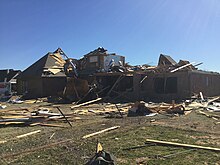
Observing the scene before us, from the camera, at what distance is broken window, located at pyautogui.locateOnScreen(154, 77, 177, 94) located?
25.1 metres

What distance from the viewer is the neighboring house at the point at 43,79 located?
29031 millimetres

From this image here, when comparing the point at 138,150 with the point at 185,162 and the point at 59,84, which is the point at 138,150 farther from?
the point at 59,84

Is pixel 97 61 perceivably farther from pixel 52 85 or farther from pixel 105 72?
pixel 52 85

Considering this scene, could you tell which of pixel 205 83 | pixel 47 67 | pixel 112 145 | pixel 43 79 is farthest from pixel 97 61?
pixel 112 145

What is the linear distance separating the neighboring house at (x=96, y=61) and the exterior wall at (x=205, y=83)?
375 inches

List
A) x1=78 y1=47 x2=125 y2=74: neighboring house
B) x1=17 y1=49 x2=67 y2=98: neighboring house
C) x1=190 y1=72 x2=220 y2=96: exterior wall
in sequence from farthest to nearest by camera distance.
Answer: x1=78 y1=47 x2=125 y2=74: neighboring house < x1=17 y1=49 x2=67 y2=98: neighboring house < x1=190 y1=72 x2=220 y2=96: exterior wall

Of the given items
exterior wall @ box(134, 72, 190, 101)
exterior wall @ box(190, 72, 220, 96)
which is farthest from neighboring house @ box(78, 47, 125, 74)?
exterior wall @ box(190, 72, 220, 96)

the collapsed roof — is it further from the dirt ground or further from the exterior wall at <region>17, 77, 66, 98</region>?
the dirt ground

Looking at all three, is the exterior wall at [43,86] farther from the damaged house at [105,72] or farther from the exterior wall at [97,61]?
the exterior wall at [97,61]

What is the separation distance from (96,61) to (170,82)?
32.7 ft

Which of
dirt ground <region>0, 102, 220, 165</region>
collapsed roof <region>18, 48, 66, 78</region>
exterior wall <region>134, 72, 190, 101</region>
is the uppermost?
collapsed roof <region>18, 48, 66, 78</region>

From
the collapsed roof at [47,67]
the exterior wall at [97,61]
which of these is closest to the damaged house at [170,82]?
the exterior wall at [97,61]

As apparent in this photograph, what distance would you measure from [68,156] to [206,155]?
11.3ft

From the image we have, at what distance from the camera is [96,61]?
30.8m
